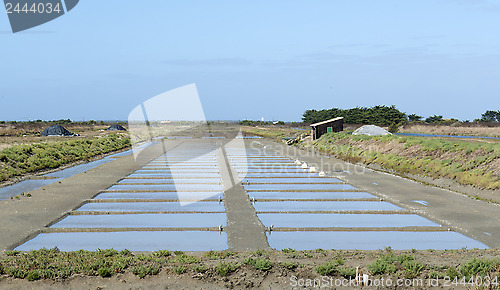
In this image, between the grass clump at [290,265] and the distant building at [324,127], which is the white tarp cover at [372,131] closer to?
the distant building at [324,127]

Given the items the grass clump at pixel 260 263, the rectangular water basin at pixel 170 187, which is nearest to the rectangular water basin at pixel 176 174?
the rectangular water basin at pixel 170 187

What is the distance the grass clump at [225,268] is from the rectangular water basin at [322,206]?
22.4ft

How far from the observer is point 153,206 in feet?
54.9

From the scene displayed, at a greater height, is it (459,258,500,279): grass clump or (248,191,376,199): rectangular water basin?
(459,258,500,279): grass clump

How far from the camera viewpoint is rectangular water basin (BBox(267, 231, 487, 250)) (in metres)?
Answer: 11.4

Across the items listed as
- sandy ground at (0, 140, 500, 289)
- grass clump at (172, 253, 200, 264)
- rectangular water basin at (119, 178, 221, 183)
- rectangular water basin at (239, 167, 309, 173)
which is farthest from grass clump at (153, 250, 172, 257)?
rectangular water basin at (239, 167, 309, 173)

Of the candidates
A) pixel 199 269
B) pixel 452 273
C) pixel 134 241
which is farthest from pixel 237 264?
pixel 452 273

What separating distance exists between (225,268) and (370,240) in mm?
5065

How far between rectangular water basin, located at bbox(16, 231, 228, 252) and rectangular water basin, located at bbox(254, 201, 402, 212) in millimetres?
4270

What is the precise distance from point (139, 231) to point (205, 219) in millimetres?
2365

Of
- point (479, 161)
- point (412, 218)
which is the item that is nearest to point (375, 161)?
point (479, 161)

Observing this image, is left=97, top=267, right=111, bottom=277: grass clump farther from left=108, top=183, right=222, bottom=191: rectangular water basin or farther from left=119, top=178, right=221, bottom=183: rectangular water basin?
left=119, top=178, right=221, bottom=183: rectangular water basin

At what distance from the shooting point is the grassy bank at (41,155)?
27.0m

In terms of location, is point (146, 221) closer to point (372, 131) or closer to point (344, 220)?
point (344, 220)
